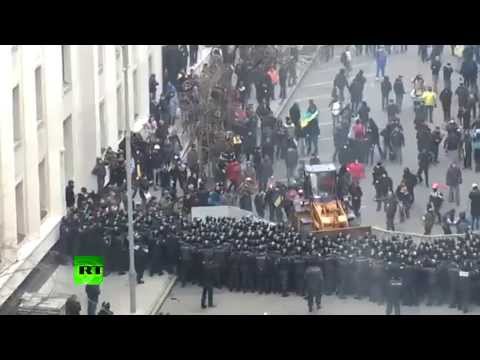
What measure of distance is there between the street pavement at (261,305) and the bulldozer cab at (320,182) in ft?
14.4

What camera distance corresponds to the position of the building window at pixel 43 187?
30.7 meters

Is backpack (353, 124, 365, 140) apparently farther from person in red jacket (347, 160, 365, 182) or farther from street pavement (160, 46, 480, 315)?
person in red jacket (347, 160, 365, 182)

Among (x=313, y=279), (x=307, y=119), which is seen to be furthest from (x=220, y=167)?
(x=313, y=279)

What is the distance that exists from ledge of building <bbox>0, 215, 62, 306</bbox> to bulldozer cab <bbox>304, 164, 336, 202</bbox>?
5701 mm

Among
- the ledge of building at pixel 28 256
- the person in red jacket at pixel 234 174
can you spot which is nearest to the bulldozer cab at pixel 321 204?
the person in red jacket at pixel 234 174

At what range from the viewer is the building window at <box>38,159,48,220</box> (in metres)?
30.7

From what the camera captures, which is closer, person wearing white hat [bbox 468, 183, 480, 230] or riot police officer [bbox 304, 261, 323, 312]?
riot police officer [bbox 304, 261, 323, 312]

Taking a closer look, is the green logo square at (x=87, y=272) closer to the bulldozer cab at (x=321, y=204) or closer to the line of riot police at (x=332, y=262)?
the line of riot police at (x=332, y=262)

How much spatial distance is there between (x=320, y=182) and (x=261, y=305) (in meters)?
5.38

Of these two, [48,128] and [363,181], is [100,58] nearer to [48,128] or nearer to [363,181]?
[48,128]

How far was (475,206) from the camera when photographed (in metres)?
31.7


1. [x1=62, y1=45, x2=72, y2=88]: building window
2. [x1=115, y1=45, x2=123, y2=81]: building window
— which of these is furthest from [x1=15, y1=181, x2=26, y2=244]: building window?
[x1=115, y1=45, x2=123, y2=81]: building window

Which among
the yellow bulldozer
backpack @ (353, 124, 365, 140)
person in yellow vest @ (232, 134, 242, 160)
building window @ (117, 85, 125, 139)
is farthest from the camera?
building window @ (117, 85, 125, 139)
